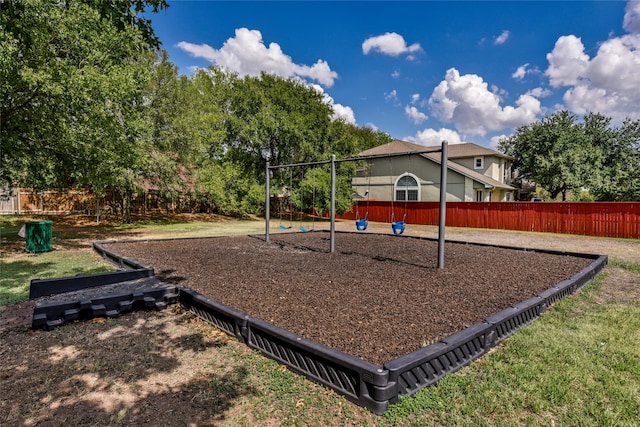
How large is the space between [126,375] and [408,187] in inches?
913

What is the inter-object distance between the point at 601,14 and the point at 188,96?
19.2 m

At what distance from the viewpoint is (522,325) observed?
3789 mm

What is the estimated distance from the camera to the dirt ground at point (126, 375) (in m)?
2.19

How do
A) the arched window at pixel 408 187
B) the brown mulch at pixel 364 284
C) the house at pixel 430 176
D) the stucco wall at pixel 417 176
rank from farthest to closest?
1. the arched window at pixel 408 187
2. the stucco wall at pixel 417 176
3. the house at pixel 430 176
4. the brown mulch at pixel 364 284

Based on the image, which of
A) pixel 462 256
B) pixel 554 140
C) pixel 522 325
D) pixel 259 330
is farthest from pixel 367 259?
pixel 554 140

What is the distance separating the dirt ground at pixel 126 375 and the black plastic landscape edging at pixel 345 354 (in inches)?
5.5

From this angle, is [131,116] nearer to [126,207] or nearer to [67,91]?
[67,91]

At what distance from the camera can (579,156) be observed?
28.3 metres

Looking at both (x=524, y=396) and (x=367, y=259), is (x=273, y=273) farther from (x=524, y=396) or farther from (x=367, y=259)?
(x=524, y=396)

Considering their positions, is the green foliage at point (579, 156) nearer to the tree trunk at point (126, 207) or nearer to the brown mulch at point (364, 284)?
the brown mulch at point (364, 284)

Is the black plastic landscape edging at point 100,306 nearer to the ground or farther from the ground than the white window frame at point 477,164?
nearer to the ground

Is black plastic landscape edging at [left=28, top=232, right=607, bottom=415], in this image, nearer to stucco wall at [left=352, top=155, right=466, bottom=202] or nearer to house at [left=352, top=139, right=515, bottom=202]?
house at [left=352, top=139, right=515, bottom=202]

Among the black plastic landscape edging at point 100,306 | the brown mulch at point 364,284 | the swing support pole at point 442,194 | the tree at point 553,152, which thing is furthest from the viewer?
the tree at point 553,152

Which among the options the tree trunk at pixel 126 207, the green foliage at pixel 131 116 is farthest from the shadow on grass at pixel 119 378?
the tree trunk at pixel 126 207
